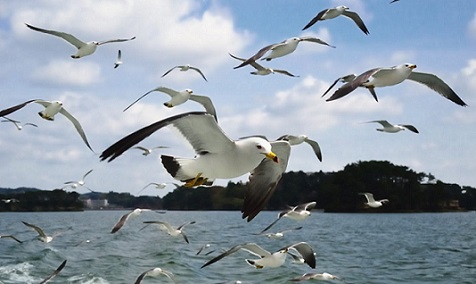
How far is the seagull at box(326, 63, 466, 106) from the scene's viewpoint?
7.06m

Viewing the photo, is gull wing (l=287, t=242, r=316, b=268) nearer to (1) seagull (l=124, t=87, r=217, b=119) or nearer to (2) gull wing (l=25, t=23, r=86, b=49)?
(1) seagull (l=124, t=87, r=217, b=119)

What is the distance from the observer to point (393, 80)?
8.66 metres

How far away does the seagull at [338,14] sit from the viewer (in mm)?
11613

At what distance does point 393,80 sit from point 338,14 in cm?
396

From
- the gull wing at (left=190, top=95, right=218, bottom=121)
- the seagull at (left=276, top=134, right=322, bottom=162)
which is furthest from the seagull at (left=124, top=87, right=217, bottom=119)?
the seagull at (left=276, top=134, right=322, bottom=162)

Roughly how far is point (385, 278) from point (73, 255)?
11784 millimetres

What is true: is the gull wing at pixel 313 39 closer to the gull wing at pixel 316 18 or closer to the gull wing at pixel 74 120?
the gull wing at pixel 316 18

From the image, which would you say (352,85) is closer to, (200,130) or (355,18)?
(200,130)

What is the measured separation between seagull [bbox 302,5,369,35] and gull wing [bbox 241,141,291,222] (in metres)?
→ 3.71

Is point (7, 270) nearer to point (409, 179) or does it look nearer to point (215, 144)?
point (215, 144)

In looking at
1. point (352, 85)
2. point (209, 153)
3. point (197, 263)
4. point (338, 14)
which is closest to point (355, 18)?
point (338, 14)

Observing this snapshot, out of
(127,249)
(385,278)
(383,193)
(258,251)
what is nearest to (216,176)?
(258,251)

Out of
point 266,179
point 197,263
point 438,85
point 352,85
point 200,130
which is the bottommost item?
point 197,263

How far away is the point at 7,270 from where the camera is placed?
2191 cm
